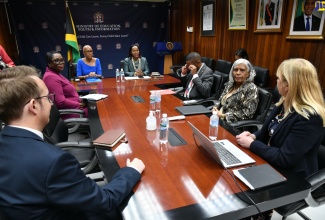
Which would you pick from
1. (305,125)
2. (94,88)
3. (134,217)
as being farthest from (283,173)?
(94,88)

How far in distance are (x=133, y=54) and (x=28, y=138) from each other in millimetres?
3639

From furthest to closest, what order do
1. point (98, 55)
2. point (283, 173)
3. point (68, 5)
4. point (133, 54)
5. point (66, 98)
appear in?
point (98, 55) → point (68, 5) → point (133, 54) → point (66, 98) → point (283, 173)

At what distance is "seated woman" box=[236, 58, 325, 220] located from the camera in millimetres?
1222

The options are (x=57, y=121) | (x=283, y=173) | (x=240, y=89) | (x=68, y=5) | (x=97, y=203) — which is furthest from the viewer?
(x=68, y=5)

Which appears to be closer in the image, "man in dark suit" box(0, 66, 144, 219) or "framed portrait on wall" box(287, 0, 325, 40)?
"man in dark suit" box(0, 66, 144, 219)

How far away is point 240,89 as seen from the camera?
225 centimetres

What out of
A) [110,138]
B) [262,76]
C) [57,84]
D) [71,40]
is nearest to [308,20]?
[262,76]

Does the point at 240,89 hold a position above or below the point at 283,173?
above

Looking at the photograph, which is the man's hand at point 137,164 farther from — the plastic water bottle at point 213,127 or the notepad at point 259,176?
the plastic water bottle at point 213,127

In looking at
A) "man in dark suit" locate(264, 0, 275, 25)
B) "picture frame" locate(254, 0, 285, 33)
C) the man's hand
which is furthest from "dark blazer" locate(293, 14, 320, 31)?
the man's hand

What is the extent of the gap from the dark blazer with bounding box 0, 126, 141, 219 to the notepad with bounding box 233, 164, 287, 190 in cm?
71

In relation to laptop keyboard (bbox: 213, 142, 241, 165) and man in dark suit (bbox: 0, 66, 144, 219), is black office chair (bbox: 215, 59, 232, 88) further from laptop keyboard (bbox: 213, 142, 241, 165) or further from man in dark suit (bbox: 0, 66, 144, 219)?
man in dark suit (bbox: 0, 66, 144, 219)

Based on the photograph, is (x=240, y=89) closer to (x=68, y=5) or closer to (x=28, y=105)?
(x=28, y=105)

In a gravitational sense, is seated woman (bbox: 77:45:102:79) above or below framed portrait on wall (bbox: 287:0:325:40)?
below
